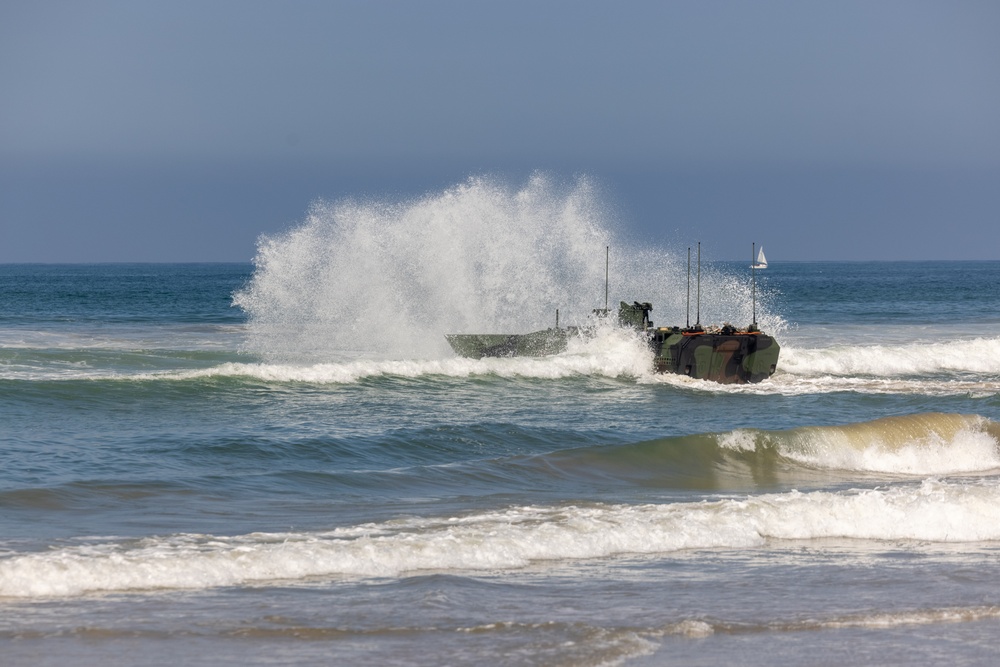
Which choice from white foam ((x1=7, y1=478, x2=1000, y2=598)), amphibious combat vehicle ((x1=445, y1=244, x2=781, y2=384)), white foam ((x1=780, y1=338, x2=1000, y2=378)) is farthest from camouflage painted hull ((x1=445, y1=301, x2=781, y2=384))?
white foam ((x1=7, y1=478, x2=1000, y2=598))

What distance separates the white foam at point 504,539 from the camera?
9.73 meters

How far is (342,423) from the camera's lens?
20.3m

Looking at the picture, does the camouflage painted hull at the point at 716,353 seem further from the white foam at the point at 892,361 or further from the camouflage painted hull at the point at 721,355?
the white foam at the point at 892,361

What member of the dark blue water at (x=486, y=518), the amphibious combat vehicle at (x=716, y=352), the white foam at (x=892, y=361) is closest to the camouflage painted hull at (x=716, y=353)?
the amphibious combat vehicle at (x=716, y=352)

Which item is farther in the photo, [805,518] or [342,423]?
[342,423]

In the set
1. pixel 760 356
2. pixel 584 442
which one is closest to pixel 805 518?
pixel 584 442

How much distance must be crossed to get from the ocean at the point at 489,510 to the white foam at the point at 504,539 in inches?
1.3

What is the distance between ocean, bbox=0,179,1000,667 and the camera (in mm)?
8391

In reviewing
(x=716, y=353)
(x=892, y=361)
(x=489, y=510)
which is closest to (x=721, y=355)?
(x=716, y=353)

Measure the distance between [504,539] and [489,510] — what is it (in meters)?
1.76

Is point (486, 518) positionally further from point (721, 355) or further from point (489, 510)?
point (721, 355)

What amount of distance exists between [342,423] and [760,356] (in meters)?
11.7

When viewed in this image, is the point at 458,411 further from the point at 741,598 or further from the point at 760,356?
the point at 741,598

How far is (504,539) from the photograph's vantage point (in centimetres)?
1107
